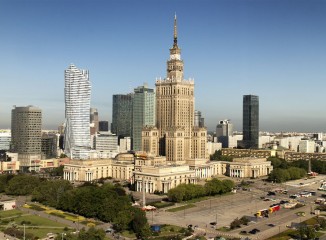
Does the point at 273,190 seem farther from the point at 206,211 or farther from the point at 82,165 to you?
the point at 82,165

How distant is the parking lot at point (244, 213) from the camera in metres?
83.2

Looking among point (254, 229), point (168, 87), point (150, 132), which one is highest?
point (168, 87)

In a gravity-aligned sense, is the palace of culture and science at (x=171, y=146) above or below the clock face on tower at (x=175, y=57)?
below

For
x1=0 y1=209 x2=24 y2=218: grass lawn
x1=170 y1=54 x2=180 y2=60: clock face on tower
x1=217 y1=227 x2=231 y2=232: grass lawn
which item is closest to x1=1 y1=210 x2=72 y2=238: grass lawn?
x1=0 y1=209 x2=24 y2=218: grass lawn

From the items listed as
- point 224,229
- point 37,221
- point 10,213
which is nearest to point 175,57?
point 10,213

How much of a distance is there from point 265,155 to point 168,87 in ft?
230

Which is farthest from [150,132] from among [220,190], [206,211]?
[206,211]

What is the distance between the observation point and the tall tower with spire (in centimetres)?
15075

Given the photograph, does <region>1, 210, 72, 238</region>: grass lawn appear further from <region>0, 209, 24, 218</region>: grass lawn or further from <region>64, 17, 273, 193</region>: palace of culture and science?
<region>64, 17, 273, 193</region>: palace of culture and science

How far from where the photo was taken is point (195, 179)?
13462 cm

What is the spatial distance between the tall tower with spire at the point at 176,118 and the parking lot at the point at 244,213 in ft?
104

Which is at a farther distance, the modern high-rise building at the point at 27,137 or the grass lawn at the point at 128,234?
the modern high-rise building at the point at 27,137

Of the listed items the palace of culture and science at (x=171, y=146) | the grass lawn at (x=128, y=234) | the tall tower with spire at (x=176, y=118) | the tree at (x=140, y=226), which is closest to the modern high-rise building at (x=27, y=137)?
the palace of culture and science at (x=171, y=146)

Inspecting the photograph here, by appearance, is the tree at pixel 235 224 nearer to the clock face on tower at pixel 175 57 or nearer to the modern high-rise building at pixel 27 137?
the clock face on tower at pixel 175 57
